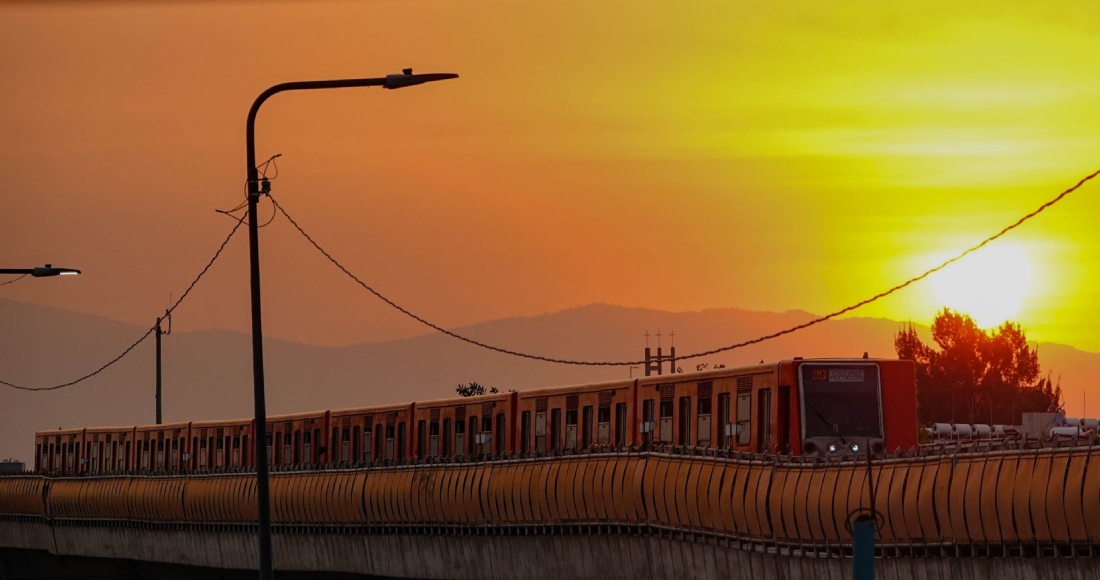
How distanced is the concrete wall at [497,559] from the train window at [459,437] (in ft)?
16.5

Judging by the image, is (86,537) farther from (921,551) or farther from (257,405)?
(921,551)

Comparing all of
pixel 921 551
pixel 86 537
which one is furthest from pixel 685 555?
pixel 86 537

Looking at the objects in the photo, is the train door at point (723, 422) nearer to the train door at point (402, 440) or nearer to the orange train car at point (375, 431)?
the orange train car at point (375, 431)

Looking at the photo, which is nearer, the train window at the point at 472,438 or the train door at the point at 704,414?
the train door at the point at 704,414

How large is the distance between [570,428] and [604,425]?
1.87 meters

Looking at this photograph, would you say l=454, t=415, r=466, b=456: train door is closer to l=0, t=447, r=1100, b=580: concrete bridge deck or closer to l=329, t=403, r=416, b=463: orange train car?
l=329, t=403, r=416, b=463: orange train car

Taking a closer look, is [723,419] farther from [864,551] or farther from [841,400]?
[864,551]

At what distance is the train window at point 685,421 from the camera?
40.3 metres

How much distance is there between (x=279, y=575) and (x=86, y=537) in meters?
17.0

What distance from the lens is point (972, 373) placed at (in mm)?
167500

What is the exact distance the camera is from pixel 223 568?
183 ft

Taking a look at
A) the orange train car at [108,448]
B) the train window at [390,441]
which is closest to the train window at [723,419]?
the train window at [390,441]

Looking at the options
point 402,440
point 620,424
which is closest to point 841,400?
point 620,424

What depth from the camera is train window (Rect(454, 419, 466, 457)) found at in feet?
168
